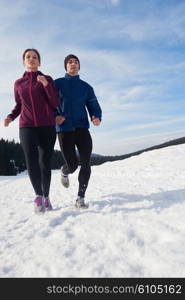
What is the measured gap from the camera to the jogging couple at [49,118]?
4668mm

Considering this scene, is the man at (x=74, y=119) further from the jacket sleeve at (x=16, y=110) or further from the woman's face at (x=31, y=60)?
the jacket sleeve at (x=16, y=110)

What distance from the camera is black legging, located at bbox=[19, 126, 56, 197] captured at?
15.2 feet

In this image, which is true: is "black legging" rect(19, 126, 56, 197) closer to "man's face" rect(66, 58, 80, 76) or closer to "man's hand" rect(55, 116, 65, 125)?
"man's hand" rect(55, 116, 65, 125)

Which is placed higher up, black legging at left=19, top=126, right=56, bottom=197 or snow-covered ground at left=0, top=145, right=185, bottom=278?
black legging at left=19, top=126, right=56, bottom=197

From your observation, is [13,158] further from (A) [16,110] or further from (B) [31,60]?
(B) [31,60]

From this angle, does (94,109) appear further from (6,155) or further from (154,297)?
(6,155)

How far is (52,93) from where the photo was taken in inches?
181

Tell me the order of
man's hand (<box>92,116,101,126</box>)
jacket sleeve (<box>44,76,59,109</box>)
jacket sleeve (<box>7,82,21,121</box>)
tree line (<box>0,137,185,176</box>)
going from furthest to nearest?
tree line (<box>0,137,185,176</box>) < man's hand (<box>92,116,101,126</box>) < jacket sleeve (<box>7,82,21,121</box>) < jacket sleeve (<box>44,76,59,109</box>)

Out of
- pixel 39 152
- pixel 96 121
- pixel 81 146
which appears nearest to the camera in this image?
pixel 39 152

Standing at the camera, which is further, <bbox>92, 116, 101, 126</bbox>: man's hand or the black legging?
<bbox>92, 116, 101, 126</bbox>: man's hand

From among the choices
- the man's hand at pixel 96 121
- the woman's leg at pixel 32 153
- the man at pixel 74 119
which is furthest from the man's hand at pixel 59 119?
the man's hand at pixel 96 121

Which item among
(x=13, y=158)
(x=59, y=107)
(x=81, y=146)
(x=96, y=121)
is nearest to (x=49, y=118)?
(x=59, y=107)

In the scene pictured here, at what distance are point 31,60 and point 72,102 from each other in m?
0.95

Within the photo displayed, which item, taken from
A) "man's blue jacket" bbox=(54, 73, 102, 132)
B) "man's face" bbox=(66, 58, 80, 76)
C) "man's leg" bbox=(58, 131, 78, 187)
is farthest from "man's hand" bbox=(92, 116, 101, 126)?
"man's face" bbox=(66, 58, 80, 76)
